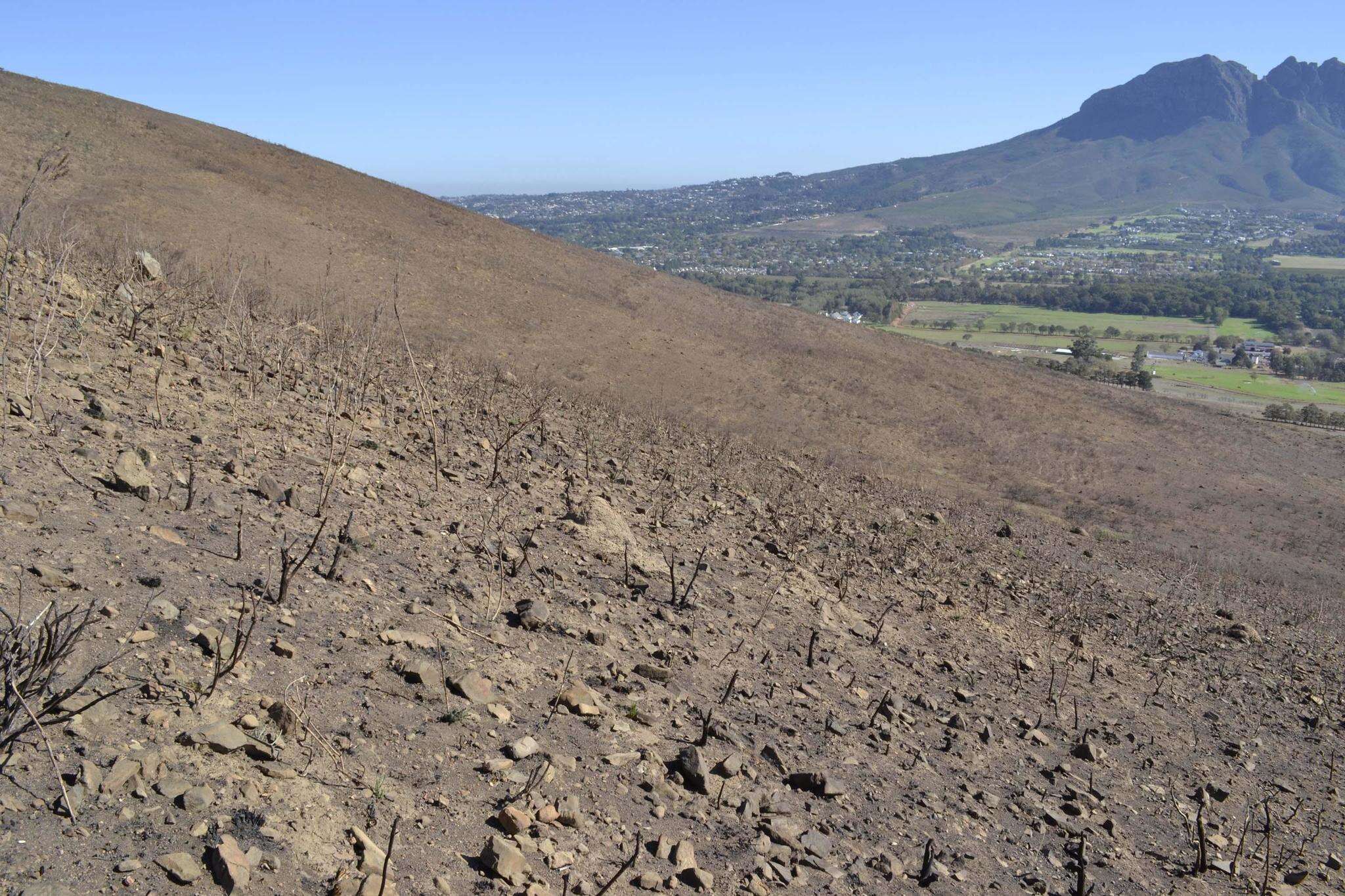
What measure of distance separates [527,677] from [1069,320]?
57.5 meters

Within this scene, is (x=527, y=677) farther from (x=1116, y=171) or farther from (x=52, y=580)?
(x=1116, y=171)

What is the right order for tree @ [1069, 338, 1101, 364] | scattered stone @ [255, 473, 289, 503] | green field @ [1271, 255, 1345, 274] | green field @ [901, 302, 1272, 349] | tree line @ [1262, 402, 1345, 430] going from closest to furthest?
1. scattered stone @ [255, 473, 289, 503]
2. tree line @ [1262, 402, 1345, 430]
3. tree @ [1069, 338, 1101, 364]
4. green field @ [901, 302, 1272, 349]
5. green field @ [1271, 255, 1345, 274]

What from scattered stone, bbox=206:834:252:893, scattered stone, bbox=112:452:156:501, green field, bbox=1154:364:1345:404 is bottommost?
green field, bbox=1154:364:1345:404

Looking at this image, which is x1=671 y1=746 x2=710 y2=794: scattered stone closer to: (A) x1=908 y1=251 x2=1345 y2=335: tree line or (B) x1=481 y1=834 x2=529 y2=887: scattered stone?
(B) x1=481 y1=834 x2=529 y2=887: scattered stone

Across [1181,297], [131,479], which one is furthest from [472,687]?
[1181,297]

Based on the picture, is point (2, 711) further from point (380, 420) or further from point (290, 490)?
point (380, 420)

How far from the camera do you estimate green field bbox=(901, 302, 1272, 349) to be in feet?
172

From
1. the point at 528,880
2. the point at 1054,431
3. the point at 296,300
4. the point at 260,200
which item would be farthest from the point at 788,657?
the point at 260,200

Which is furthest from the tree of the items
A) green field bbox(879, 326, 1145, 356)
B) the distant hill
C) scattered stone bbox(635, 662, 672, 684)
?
the distant hill

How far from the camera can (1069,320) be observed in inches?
2158

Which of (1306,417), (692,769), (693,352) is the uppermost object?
(693,352)

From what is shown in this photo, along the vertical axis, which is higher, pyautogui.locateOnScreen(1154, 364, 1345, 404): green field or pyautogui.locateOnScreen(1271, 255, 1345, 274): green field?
pyautogui.locateOnScreen(1271, 255, 1345, 274): green field

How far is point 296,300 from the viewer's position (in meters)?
13.1

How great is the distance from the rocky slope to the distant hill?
118 metres
